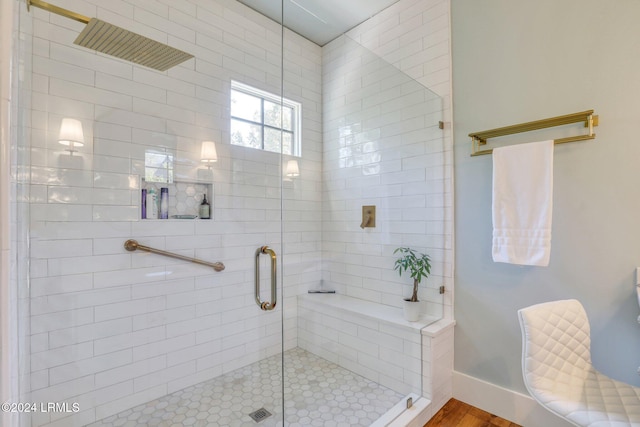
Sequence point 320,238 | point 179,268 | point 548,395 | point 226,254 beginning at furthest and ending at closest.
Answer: point 320,238
point 226,254
point 179,268
point 548,395

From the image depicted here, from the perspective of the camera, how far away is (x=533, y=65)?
72.7 inches

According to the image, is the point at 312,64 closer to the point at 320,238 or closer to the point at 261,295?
the point at 320,238

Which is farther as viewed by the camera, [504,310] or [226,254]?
[226,254]

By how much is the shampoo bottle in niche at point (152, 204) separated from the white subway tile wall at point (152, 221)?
0.05 m

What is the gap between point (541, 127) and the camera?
5.87 feet

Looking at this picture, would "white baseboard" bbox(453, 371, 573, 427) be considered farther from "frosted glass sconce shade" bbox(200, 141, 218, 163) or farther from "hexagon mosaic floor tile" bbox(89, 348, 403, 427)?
"frosted glass sconce shade" bbox(200, 141, 218, 163)

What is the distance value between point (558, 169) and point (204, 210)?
220 cm

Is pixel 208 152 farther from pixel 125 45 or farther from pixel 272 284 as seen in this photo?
pixel 272 284

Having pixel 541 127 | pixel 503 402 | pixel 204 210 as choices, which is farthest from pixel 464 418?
pixel 204 210

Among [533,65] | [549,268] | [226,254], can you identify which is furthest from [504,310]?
[226,254]

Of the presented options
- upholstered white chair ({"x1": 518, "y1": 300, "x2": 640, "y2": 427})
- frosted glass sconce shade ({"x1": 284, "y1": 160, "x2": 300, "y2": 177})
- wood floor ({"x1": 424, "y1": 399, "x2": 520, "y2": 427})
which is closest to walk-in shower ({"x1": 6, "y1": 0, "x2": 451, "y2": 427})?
frosted glass sconce shade ({"x1": 284, "y1": 160, "x2": 300, "y2": 177})

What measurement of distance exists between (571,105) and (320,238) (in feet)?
5.89

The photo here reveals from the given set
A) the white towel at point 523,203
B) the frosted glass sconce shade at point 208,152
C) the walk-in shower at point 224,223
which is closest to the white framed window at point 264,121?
the walk-in shower at point 224,223

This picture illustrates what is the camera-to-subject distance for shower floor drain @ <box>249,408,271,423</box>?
72.6 inches
